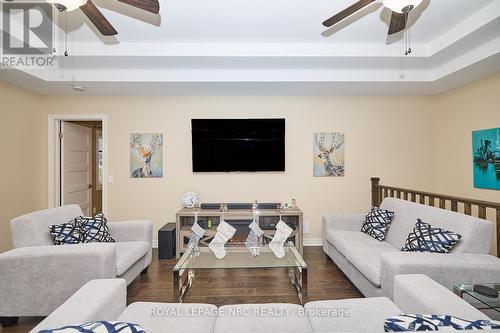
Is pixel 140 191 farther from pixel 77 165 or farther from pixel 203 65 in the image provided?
pixel 203 65

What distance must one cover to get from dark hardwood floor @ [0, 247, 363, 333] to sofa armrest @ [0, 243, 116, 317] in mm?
233

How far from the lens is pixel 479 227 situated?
2.04 metres

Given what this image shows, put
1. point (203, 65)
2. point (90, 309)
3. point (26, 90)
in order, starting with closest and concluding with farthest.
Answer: point (90, 309) < point (203, 65) < point (26, 90)

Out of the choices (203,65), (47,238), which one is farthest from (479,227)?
(47,238)

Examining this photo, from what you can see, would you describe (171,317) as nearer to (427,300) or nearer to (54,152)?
(427,300)

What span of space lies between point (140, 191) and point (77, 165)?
55.3 inches

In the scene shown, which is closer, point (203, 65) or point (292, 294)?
point (292, 294)

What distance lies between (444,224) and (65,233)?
11.3 ft

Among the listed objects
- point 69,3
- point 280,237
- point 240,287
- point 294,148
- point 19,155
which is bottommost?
point 240,287

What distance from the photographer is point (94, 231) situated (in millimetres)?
2613

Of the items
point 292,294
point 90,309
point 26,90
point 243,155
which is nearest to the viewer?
point 90,309

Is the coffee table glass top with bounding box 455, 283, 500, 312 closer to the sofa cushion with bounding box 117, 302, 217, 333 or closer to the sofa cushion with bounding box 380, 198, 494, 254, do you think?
the sofa cushion with bounding box 380, 198, 494, 254

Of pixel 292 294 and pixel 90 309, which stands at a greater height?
pixel 90 309

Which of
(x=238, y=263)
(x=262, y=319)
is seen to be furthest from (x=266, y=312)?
(x=238, y=263)
